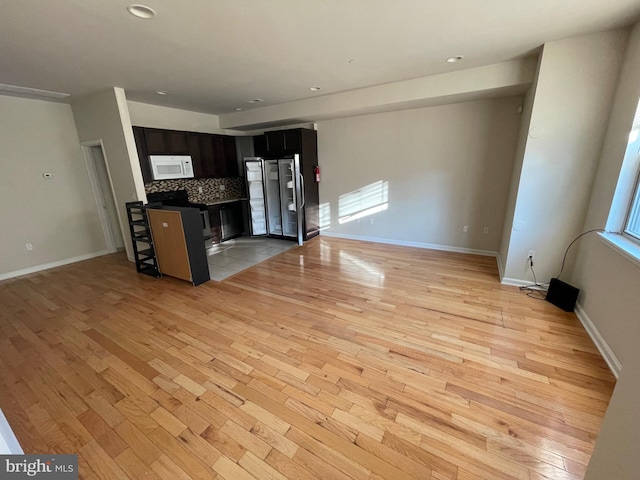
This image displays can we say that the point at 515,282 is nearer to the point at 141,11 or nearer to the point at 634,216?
the point at 634,216

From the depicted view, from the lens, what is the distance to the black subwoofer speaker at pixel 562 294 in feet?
8.77

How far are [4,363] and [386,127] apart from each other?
5.64 meters

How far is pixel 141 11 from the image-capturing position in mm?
1933

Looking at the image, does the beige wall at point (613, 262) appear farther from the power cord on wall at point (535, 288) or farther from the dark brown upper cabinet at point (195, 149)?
the dark brown upper cabinet at point (195, 149)

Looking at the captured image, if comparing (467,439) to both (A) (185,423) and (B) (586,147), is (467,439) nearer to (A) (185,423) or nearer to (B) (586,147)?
(A) (185,423)

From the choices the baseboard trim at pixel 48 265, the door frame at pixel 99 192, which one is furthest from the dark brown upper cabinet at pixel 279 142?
the baseboard trim at pixel 48 265

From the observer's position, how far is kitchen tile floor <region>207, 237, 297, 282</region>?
4.05 m

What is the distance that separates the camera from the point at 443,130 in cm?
427

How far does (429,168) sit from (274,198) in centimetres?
330

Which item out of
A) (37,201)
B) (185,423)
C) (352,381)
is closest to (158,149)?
(37,201)

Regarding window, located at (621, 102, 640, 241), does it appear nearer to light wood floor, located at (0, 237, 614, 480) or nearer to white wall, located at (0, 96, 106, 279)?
light wood floor, located at (0, 237, 614, 480)

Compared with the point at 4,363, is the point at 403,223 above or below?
above

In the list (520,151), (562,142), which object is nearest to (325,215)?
(520,151)

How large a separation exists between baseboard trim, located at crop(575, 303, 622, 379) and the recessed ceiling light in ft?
13.7
